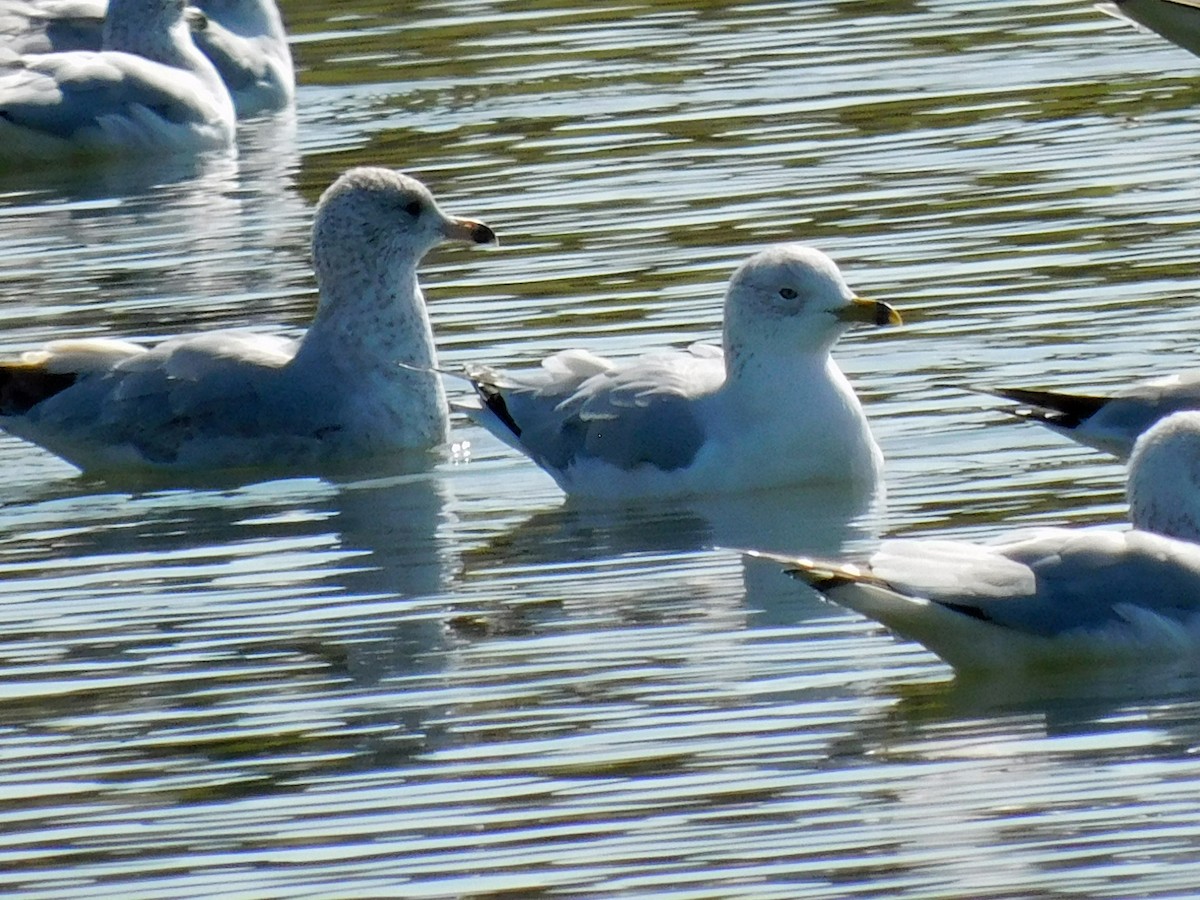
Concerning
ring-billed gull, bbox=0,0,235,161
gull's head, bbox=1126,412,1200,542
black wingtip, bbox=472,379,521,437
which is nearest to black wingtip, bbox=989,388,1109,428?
gull's head, bbox=1126,412,1200,542

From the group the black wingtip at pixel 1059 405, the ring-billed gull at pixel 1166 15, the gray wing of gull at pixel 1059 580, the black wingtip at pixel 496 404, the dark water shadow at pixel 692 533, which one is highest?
the ring-billed gull at pixel 1166 15

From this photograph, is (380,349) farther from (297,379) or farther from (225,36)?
(225,36)

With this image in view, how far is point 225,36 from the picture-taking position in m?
19.0

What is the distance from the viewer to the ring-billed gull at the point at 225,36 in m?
18.3

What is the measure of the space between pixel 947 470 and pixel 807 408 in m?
0.49

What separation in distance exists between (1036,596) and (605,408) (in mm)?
2738

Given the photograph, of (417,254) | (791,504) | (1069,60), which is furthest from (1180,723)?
(1069,60)

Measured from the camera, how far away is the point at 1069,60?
55.3ft

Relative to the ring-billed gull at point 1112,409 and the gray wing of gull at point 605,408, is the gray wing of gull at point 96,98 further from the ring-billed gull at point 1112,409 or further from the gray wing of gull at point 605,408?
the ring-billed gull at point 1112,409

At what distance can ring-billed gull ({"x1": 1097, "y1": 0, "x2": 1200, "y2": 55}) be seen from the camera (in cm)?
1002

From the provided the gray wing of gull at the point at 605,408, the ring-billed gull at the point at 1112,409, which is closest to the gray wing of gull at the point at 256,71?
the gray wing of gull at the point at 605,408

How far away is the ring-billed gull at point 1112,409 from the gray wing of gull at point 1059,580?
153 cm

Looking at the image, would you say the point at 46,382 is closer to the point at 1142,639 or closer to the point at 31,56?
the point at 1142,639

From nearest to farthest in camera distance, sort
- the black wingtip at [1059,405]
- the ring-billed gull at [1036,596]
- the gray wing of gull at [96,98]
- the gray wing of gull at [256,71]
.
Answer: the ring-billed gull at [1036,596] < the black wingtip at [1059,405] < the gray wing of gull at [96,98] < the gray wing of gull at [256,71]
